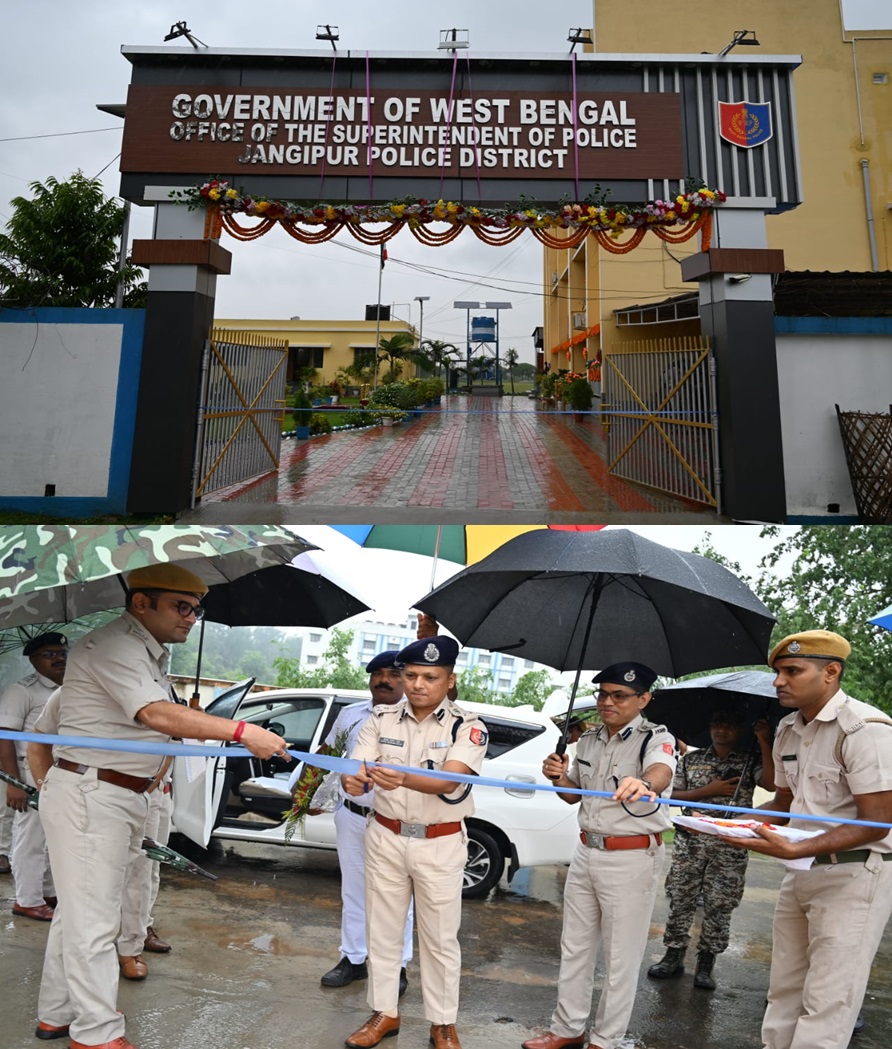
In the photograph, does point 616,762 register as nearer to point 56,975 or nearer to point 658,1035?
point 658,1035

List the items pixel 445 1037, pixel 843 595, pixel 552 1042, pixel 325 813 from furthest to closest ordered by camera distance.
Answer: pixel 843 595, pixel 325 813, pixel 552 1042, pixel 445 1037

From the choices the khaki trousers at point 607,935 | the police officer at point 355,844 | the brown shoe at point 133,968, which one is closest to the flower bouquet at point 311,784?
the police officer at point 355,844

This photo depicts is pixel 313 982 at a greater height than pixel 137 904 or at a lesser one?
lesser

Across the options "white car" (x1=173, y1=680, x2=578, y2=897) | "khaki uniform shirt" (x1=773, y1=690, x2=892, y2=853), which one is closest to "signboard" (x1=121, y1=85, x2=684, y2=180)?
"white car" (x1=173, y1=680, x2=578, y2=897)

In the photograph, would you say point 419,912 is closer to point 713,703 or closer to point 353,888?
point 353,888

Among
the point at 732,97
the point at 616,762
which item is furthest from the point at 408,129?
the point at 616,762

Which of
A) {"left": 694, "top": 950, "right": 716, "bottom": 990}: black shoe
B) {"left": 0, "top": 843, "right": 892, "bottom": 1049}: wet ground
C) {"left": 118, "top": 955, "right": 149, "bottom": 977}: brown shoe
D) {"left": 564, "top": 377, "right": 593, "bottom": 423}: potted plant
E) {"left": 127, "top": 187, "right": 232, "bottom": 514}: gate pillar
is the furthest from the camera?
{"left": 564, "top": 377, "right": 593, "bottom": 423}: potted plant

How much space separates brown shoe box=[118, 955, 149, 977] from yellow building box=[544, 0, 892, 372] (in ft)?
56.2

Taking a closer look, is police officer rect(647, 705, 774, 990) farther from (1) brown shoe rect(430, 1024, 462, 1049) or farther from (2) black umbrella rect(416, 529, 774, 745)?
(1) brown shoe rect(430, 1024, 462, 1049)

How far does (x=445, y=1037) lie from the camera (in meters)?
3.36

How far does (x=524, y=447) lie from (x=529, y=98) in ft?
21.7

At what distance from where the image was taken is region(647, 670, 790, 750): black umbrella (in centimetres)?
475

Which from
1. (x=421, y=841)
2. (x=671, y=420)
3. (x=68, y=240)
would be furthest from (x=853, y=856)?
(x=68, y=240)

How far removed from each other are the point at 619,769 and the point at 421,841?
2.85 feet
